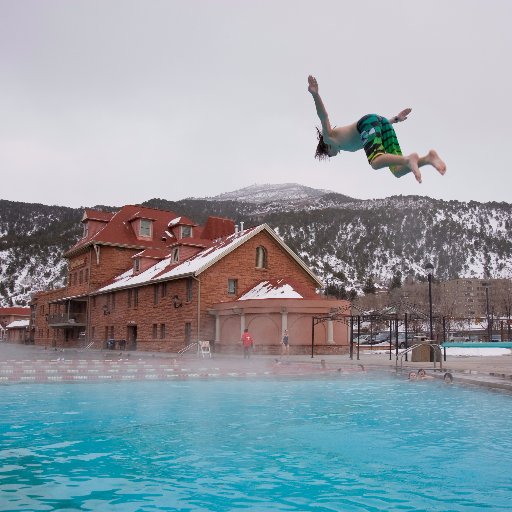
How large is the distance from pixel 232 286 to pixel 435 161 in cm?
3331

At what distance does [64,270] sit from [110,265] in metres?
135

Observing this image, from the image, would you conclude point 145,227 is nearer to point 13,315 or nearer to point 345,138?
point 345,138

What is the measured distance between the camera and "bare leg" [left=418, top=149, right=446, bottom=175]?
172 inches

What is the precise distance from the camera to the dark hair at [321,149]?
5299mm

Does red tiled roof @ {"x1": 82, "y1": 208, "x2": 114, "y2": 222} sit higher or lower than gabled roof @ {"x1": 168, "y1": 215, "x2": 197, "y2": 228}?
higher

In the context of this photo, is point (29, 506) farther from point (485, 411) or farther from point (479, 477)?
point (485, 411)

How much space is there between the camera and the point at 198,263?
36.6m

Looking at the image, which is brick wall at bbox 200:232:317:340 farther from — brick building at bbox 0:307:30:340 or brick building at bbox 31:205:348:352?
brick building at bbox 0:307:30:340

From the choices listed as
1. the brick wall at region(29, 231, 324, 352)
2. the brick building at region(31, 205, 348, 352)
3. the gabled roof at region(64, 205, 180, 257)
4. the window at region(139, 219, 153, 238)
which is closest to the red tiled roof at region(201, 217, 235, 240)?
the brick building at region(31, 205, 348, 352)

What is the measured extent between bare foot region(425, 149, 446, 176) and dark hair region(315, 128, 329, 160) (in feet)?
3.69

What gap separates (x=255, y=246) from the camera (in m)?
38.5

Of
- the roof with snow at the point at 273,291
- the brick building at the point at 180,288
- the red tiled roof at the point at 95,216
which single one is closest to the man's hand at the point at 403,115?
the brick building at the point at 180,288

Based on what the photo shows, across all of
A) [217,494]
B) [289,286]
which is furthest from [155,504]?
[289,286]

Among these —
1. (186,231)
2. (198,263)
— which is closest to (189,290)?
(198,263)
